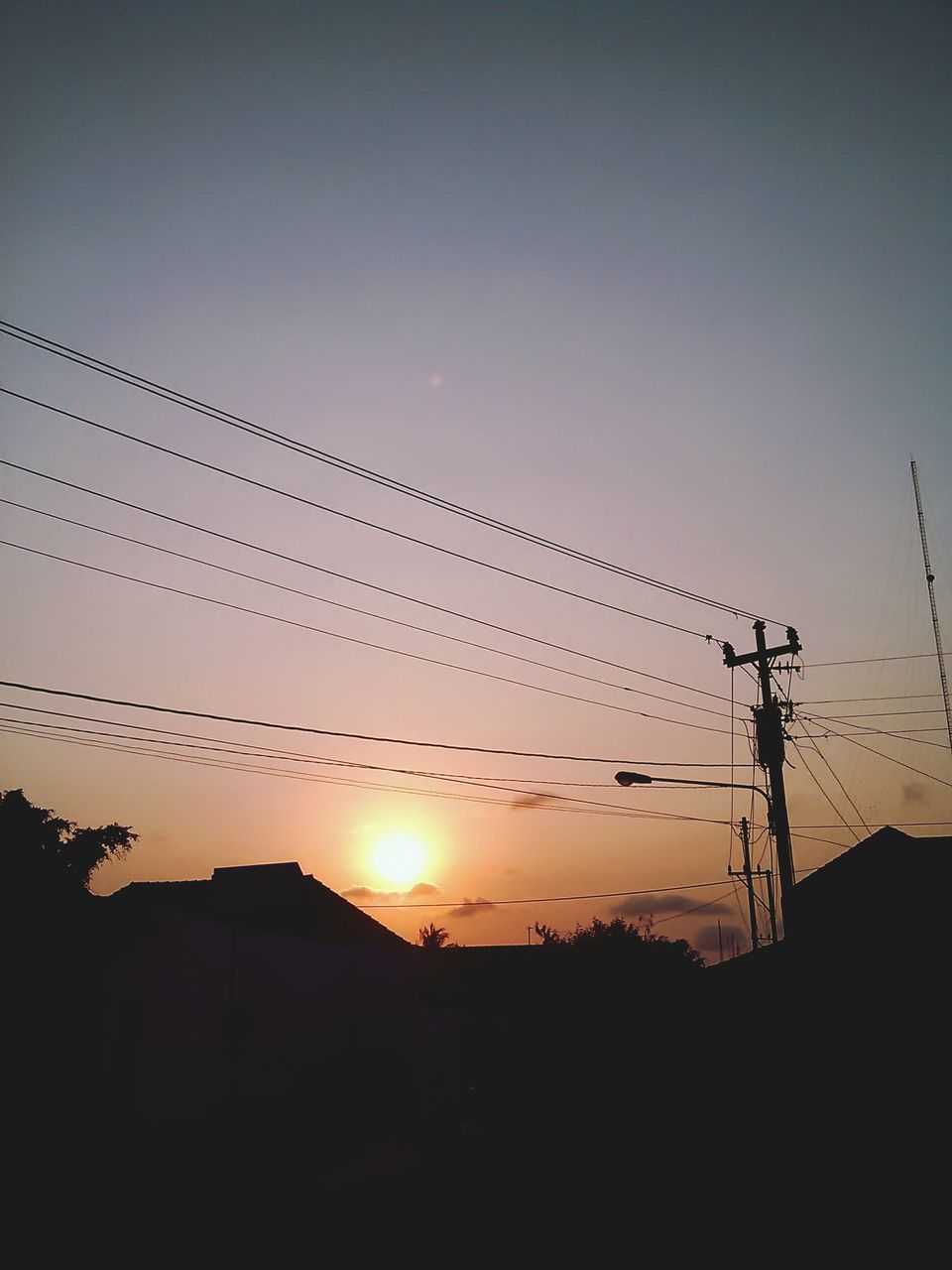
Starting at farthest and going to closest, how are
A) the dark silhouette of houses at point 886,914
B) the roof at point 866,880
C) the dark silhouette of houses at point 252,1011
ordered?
the dark silhouette of houses at point 252,1011
the roof at point 866,880
the dark silhouette of houses at point 886,914

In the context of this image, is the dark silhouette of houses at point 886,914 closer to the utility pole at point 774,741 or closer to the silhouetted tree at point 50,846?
the utility pole at point 774,741

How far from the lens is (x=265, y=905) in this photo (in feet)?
56.1

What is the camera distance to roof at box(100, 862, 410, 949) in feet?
55.8

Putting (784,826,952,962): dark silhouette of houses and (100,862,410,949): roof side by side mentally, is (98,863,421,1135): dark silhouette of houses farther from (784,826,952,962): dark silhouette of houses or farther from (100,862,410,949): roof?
(784,826,952,962): dark silhouette of houses

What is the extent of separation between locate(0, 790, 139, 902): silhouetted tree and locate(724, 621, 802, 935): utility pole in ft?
78.1

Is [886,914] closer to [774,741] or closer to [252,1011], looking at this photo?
[774,741]

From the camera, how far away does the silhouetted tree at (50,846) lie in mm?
32562

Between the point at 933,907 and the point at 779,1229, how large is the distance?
7.20 meters

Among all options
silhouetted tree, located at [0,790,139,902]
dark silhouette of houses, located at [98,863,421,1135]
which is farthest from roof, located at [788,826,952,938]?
silhouetted tree, located at [0,790,139,902]

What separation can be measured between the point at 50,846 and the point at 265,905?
27.6m

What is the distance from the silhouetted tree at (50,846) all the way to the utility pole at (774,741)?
78.1ft

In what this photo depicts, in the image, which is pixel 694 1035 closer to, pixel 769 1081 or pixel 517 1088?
pixel 769 1081

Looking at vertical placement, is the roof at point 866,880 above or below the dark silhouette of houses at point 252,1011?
above

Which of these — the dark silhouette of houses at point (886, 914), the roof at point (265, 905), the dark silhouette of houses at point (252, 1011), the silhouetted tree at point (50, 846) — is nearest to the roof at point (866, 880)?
the dark silhouette of houses at point (886, 914)
